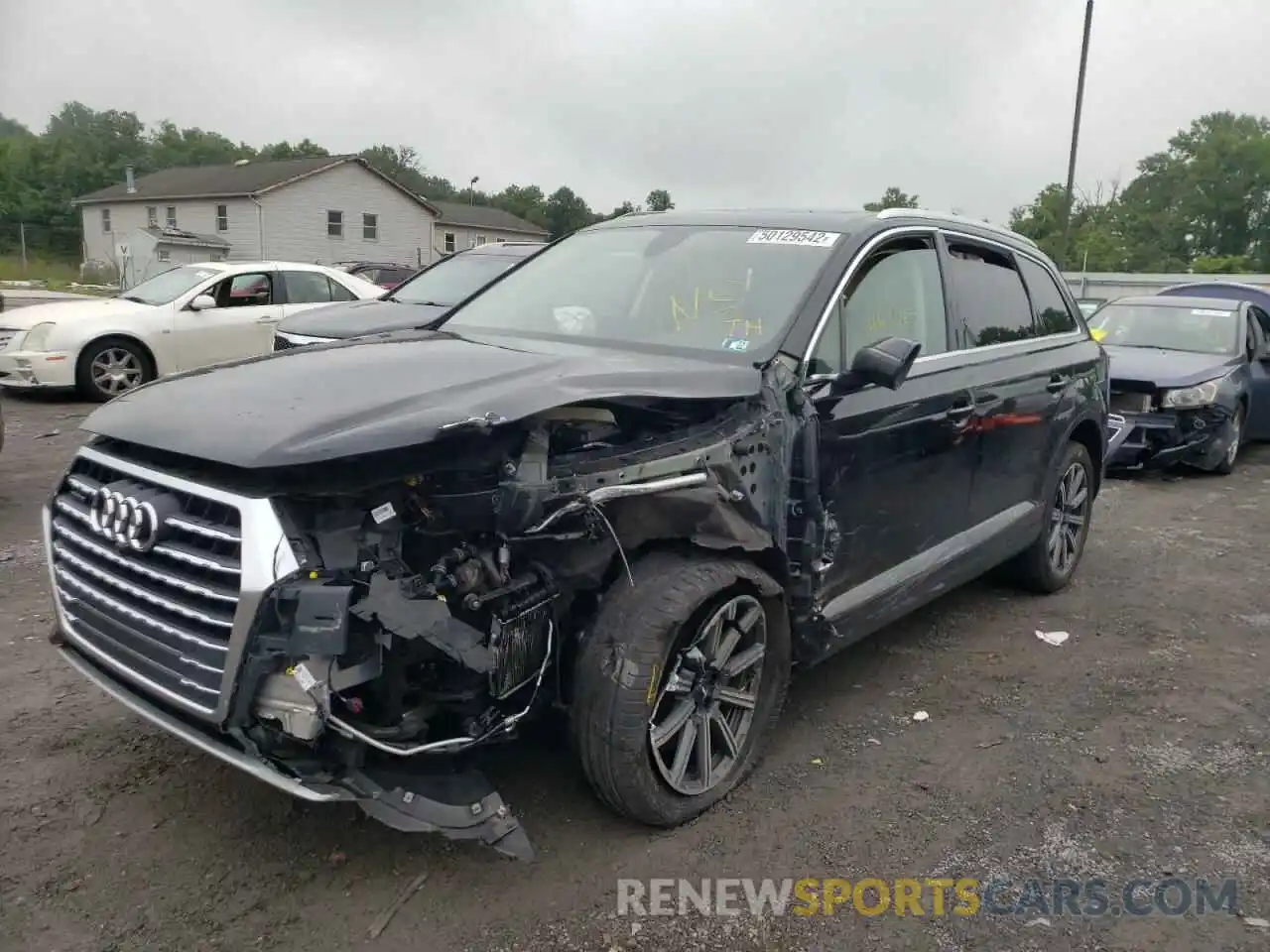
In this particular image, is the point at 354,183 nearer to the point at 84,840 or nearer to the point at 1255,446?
the point at 1255,446

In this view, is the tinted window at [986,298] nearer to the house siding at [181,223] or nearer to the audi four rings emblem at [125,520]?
the audi four rings emblem at [125,520]

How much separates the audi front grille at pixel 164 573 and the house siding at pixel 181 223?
127 feet

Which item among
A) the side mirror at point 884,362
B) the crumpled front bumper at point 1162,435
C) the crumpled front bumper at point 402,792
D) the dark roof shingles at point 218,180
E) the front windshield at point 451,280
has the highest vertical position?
the dark roof shingles at point 218,180

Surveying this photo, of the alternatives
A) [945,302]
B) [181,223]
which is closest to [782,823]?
[945,302]

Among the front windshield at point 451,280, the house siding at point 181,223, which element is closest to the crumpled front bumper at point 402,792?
the front windshield at point 451,280

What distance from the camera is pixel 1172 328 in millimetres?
10258

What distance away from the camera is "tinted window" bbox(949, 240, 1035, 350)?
4488 millimetres

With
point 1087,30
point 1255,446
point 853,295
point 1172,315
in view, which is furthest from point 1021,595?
point 1087,30

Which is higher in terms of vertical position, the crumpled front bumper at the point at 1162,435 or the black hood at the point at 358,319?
the black hood at the point at 358,319

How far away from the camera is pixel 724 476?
3166 millimetres

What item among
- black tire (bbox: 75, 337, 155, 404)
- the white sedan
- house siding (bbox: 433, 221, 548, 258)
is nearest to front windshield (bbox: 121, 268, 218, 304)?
the white sedan

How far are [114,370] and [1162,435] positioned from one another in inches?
413

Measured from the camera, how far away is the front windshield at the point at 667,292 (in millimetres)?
3701

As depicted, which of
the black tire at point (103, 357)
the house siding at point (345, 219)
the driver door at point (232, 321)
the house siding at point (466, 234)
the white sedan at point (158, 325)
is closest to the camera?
the white sedan at point (158, 325)
